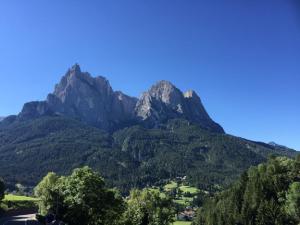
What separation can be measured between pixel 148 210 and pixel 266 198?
A: 4003cm

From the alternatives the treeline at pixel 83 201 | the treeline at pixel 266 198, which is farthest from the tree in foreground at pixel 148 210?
the treeline at pixel 266 198

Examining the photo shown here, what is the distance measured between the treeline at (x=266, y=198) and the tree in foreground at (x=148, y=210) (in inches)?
1077

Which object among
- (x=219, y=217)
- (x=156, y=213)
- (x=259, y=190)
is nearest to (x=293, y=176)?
(x=259, y=190)

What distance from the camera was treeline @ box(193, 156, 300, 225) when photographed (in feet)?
382

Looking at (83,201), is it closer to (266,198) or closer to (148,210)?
(148,210)

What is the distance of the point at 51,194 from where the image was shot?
89.4 meters

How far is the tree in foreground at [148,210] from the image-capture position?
4093 inches

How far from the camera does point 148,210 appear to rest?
10906 cm

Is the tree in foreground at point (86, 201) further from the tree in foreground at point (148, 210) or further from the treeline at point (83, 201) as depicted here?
the tree in foreground at point (148, 210)

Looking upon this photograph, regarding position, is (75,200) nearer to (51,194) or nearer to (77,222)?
(77,222)

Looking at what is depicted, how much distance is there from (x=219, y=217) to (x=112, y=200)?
235 feet

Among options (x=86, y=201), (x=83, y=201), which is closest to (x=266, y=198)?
(x=86, y=201)

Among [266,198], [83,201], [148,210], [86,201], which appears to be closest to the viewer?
[83,201]

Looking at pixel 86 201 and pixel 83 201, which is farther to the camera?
pixel 86 201
